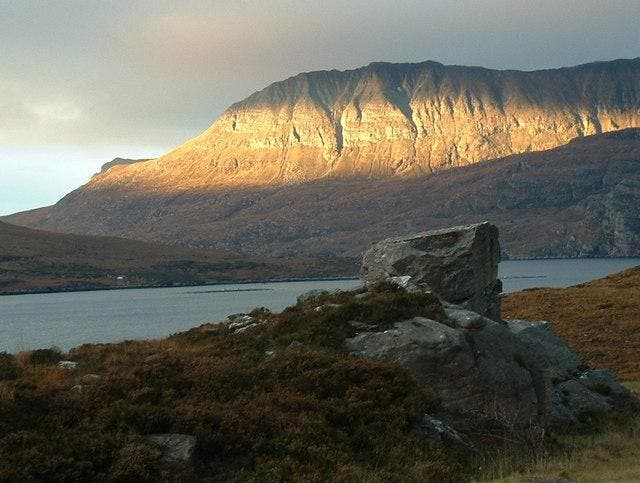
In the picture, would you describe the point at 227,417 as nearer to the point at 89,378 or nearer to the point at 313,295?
the point at 89,378

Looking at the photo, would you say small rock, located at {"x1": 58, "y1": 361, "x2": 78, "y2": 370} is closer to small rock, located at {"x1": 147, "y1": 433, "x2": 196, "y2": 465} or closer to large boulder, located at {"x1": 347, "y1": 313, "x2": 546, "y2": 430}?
small rock, located at {"x1": 147, "y1": 433, "x2": 196, "y2": 465}

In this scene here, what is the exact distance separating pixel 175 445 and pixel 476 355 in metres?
10.4

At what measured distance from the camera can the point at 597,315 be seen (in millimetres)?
54094

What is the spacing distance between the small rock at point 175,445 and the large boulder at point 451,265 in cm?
1488

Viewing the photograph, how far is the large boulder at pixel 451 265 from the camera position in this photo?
3000 cm

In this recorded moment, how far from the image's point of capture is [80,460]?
1411 cm

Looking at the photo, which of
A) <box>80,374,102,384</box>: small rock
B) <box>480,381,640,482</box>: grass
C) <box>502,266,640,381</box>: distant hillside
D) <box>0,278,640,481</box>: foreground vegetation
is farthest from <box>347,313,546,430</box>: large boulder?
<box>502,266,640,381</box>: distant hillside

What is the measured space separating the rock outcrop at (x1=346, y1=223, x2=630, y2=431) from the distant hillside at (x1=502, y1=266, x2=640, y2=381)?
1234 centimetres

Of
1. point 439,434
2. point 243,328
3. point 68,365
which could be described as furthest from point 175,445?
point 243,328

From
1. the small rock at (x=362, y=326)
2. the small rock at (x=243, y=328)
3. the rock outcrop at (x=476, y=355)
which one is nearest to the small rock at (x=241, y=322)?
the small rock at (x=243, y=328)

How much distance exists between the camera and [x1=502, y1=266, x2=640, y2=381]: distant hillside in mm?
43344

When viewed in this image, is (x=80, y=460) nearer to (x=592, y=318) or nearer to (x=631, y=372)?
(x=631, y=372)

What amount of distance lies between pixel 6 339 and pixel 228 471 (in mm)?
101273

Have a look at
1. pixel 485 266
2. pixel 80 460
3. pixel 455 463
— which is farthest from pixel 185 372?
pixel 485 266
